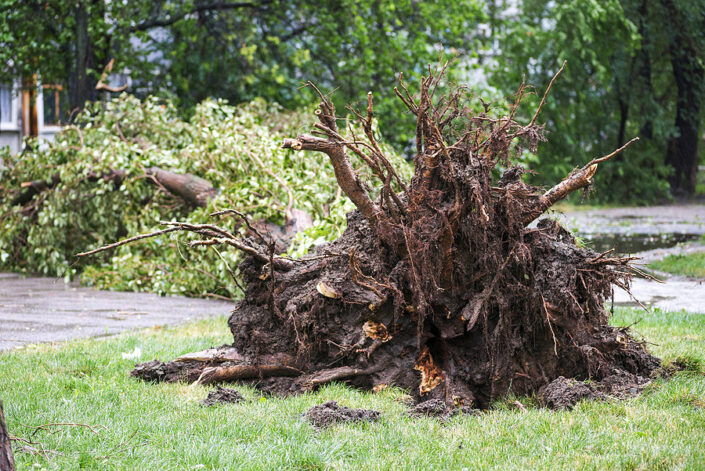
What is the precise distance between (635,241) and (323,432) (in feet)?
36.2

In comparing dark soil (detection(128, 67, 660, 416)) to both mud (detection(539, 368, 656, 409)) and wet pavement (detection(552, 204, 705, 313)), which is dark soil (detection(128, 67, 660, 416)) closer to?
mud (detection(539, 368, 656, 409))

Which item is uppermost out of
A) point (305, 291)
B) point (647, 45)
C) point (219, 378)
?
point (647, 45)

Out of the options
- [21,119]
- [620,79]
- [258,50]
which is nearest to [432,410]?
[258,50]

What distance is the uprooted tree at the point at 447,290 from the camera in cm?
473

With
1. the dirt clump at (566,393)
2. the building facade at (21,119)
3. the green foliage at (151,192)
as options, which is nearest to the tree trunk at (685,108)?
the green foliage at (151,192)

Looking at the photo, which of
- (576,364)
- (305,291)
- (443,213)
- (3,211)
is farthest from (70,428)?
(3,211)

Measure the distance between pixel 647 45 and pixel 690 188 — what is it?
517 cm

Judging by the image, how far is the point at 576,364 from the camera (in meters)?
4.94

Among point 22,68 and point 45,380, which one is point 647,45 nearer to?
point 22,68

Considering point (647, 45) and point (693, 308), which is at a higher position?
point (647, 45)

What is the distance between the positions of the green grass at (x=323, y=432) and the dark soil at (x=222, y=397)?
83mm

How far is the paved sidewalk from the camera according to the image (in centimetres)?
688

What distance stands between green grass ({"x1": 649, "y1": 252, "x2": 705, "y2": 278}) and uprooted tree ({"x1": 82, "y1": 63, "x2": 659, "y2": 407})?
519 cm

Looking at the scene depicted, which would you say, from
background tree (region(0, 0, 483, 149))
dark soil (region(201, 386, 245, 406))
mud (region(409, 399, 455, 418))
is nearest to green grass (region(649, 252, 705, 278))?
background tree (region(0, 0, 483, 149))
